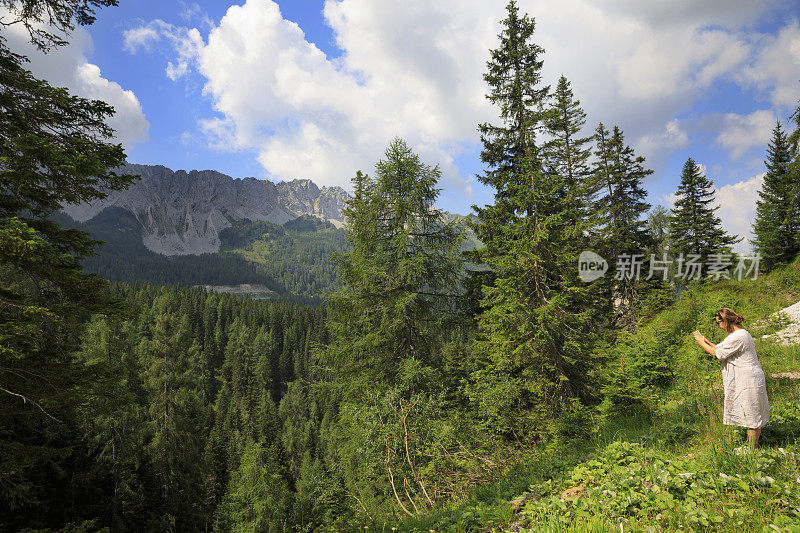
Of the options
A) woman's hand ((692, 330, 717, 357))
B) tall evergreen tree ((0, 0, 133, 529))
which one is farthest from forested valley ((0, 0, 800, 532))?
woman's hand ((692, 330, 717, 357))

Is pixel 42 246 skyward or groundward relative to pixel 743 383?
skyward

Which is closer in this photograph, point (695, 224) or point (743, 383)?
point (743, 383)

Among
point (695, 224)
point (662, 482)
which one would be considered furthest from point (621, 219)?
point (662, 482)

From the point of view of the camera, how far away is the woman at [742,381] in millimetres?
4078

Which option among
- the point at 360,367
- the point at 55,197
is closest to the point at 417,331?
the point at 360,367

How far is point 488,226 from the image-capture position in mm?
12977

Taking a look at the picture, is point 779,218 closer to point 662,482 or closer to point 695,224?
point 695,224

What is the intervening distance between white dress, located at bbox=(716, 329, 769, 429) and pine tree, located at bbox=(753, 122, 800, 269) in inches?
1210

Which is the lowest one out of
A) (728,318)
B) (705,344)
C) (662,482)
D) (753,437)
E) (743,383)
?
(662,482)

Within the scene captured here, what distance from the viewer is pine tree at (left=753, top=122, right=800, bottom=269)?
2488 cm

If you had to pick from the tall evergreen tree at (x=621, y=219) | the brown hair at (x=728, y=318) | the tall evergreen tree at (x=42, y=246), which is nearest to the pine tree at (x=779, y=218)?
the tall evergreen tree at (x=621, y=219)

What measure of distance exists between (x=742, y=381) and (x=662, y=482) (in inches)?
84.3

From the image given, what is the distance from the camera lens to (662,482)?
3.42m

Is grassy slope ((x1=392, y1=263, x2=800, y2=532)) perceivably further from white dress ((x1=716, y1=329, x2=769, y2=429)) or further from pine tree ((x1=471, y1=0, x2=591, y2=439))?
pine tree ((x1=471, y1=0, x2=591, y2=439))
